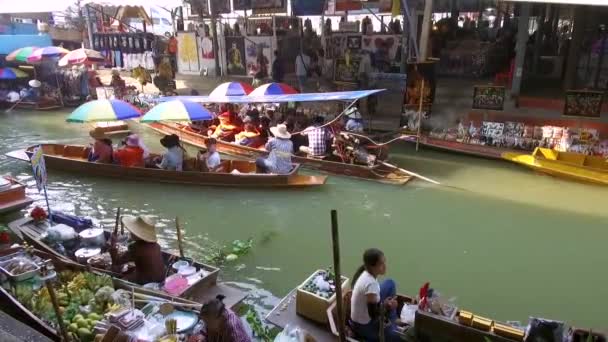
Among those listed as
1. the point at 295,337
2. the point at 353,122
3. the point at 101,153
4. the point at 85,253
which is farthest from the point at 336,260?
the point at 101,153

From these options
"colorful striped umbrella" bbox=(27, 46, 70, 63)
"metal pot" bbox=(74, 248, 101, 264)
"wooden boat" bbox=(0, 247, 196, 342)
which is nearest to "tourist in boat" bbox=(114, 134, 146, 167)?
"metal pot" bbox=(74, 248, 101, 264)

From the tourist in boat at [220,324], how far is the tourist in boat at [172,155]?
6.42 m

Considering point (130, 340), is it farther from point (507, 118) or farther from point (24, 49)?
point (24, 49)

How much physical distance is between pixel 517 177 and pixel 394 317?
7178mm

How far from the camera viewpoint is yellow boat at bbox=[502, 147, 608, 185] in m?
9.40

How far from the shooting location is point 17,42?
777 inches

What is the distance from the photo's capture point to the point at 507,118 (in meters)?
12.0

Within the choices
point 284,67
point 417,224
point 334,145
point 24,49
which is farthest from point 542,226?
point 24,49

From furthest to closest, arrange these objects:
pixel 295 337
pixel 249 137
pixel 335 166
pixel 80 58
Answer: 1. pixel 80 58
2. pixel 249 137
3. pixel 335 166
4. pixel 295 337

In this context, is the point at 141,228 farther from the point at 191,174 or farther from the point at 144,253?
the point at 191,174

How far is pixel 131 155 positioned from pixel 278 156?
3.35m

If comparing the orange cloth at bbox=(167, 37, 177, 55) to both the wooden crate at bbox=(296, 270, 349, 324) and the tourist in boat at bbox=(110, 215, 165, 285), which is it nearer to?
the tourist in boat at bbox=(110, 215, 165, 285)

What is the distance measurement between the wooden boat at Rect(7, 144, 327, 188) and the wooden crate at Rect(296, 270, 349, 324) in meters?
4.75

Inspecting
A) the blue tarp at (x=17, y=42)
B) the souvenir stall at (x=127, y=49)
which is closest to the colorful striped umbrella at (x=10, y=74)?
the blue tarp at (x=17, y=42)
